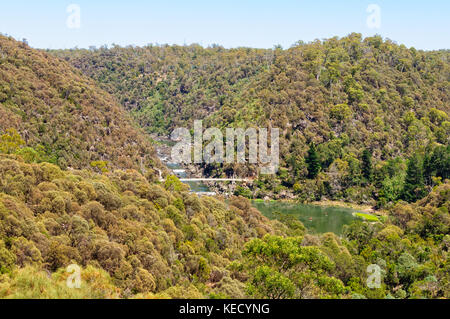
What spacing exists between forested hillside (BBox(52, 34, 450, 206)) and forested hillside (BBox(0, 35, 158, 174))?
23975 millimetres

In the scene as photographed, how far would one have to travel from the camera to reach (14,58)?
258 ft

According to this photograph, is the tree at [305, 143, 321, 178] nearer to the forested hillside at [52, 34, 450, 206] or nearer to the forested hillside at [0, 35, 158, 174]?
the forested hillside at [52, 34, 450, 206]

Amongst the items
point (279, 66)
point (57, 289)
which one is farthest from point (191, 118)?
point (57, 289)

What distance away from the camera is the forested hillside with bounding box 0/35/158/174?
2660 inches

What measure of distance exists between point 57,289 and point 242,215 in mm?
33680

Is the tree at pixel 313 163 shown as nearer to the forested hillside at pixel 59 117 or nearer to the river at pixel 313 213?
the river at pixel 313 213

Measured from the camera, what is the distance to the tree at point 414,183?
80.9m

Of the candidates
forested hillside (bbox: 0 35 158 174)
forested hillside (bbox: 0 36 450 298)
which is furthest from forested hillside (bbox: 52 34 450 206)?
forested hillside (bbox: 0 35 158 174)

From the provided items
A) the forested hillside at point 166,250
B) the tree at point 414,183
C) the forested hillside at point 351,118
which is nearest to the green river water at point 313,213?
the forested hillside at point 351,118

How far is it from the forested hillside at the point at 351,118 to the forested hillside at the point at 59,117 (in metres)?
24.0

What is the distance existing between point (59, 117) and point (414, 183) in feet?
208
